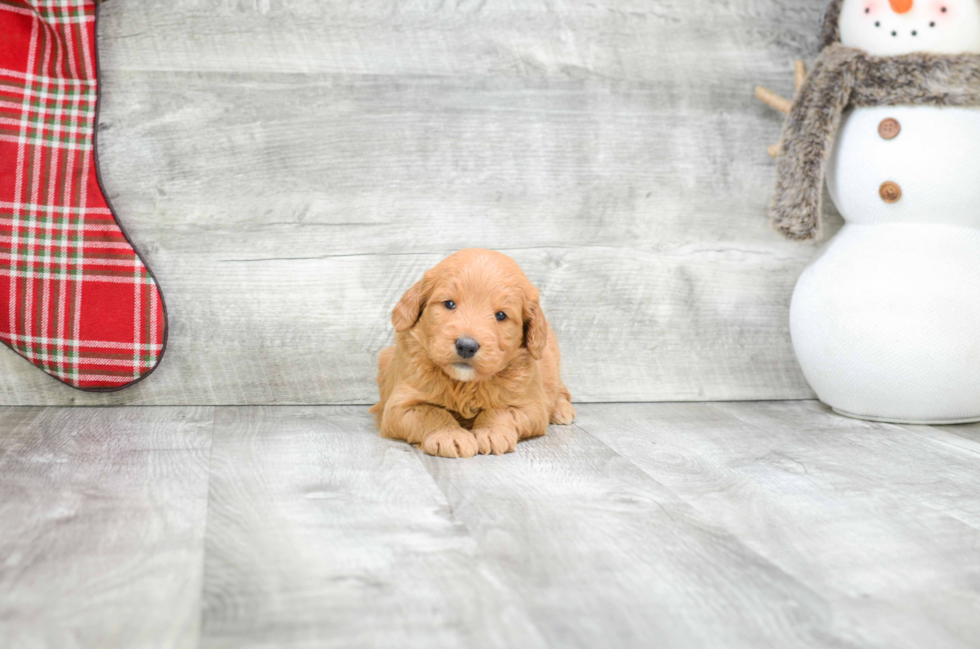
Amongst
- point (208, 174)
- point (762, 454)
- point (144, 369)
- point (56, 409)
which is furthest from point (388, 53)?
point (762, 454)

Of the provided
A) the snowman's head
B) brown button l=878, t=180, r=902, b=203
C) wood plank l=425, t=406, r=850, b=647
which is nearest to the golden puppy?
wood plank l=425, t=406, r=850, b=647

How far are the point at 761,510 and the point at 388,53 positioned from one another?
1.18 metres

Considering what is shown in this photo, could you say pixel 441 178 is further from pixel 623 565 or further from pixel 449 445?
pixel 623 565

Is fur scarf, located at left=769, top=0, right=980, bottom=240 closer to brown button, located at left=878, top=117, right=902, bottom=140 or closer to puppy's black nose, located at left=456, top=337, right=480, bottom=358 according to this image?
brown button, located at left=878, top=117, right=902, bottom=140

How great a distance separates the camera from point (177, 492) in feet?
3.71

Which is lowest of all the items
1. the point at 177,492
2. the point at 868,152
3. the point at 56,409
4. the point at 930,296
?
the point at 56,409

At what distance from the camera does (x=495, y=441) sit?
4.54 ft

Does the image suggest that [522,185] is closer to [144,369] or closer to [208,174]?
[208,174]

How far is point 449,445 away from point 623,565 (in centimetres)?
49

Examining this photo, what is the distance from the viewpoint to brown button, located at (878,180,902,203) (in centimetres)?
164

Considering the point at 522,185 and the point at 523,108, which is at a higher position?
the point at 523,108

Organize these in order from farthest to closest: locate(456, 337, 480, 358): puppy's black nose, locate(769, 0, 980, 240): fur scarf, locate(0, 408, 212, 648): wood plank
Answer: locate(769, 0, 980, 240): fur scarf
locate(456, 337, 480, 358): puppy's black nose
locate(0, 408, 212, 648): wood plank

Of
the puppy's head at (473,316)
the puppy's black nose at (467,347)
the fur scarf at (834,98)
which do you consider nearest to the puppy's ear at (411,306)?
the puppy's head at (473,316)

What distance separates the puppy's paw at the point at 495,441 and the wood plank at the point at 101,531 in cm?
43
